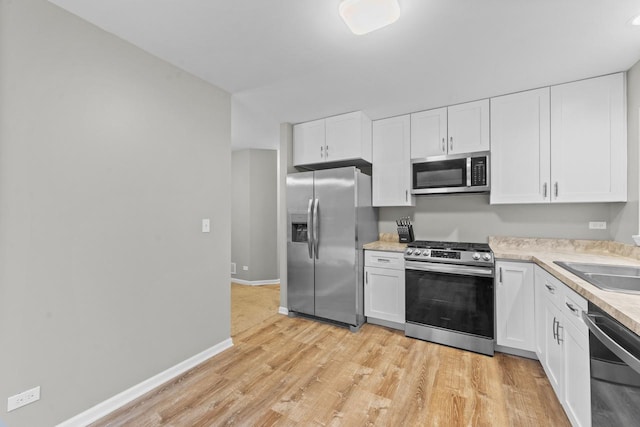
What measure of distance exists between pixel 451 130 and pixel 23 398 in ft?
12.6

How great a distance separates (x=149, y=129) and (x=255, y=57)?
97 cm

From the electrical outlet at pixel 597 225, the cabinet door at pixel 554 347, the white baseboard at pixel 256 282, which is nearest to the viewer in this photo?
the cabinet door at pixel 554 347

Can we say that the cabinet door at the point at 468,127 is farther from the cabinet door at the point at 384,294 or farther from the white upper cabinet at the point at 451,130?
the cabinet door at the point at 384,294

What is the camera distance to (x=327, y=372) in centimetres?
225

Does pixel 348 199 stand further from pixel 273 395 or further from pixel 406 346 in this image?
pixel 273 395

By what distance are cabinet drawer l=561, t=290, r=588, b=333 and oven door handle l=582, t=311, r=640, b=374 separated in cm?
6

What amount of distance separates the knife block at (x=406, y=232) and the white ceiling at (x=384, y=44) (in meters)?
1.42

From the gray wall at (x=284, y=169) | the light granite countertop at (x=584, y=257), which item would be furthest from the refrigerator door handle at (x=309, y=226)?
the light granite countertop at (x=584, y=257)

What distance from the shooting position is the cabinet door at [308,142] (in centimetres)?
342

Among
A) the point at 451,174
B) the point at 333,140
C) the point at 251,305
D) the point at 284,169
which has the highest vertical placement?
the point at 333,140

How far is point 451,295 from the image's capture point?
262 cm

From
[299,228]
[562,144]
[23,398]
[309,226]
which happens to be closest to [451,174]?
[562,144]

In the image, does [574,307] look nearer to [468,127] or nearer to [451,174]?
[451,174]

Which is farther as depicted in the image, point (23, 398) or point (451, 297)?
point (451, 297)
